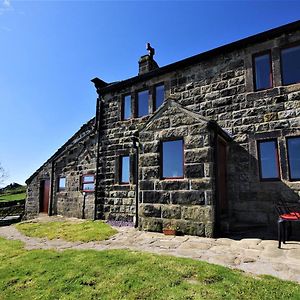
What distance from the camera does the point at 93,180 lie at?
12.0 m

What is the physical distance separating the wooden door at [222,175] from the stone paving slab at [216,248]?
4.69 feet

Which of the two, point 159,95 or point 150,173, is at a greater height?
point 159,95

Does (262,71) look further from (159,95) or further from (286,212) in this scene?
(286,212)

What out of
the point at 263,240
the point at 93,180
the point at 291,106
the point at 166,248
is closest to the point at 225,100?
the point at 291,106

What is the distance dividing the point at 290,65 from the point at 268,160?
301 cm

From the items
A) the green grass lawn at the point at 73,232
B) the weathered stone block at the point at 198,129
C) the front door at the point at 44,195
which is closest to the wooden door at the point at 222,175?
the weathered stone block at the point at 198,129

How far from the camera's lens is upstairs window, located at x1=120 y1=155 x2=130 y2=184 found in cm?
1095

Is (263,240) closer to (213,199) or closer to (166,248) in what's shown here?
(213,199)

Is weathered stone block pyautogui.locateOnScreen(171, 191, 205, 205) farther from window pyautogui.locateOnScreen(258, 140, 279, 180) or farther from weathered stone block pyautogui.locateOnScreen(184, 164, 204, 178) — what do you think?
window pyautogui.locateOnScreen(258, 140, 279, 180)

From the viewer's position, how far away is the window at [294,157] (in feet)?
23.6

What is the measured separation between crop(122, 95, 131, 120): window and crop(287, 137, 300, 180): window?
6676 millimetres

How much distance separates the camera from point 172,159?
7.70 m

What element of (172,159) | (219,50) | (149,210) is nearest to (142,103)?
(219,50)

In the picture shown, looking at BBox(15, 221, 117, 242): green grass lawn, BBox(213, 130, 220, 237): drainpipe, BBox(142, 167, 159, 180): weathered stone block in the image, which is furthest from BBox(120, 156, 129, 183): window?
BBox(213, 130, 220, 237): drainpipe
